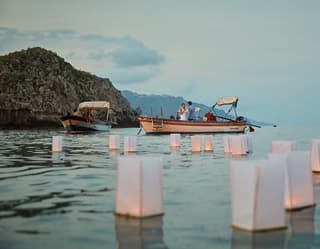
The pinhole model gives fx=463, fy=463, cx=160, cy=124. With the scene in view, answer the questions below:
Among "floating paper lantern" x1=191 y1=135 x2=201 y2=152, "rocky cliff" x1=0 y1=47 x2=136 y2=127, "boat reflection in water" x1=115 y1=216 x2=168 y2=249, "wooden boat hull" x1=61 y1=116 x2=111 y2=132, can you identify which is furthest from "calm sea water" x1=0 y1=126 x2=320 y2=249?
"rocky cliff" x1=0 y1=47 x2=136 y2=127

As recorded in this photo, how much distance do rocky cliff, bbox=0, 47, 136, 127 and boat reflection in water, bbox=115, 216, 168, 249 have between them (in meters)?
85.4

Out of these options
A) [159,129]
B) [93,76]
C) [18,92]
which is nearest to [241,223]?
[159,129]

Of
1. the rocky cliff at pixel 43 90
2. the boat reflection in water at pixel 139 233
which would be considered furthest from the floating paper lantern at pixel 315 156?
the rocky cliff at pixel 43 90

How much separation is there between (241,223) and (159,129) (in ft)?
141

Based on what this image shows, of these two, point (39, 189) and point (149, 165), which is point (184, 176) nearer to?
point (39, 189)

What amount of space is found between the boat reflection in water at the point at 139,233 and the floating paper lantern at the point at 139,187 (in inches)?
6.2

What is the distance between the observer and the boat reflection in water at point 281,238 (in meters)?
5.27

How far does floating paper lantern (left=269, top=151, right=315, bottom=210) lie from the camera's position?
740cm

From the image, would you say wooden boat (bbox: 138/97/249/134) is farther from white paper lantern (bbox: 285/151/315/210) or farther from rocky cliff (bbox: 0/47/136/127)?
rocky cliff (bbox: 0/47/136/127)

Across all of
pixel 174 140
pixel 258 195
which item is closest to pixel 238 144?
pixel 174 140

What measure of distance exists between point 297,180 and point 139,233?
306 centimetres

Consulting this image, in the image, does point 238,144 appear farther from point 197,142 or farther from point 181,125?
point 181,125

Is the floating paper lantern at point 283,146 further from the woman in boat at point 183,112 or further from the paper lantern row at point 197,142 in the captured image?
the woman in boat at point 183,112

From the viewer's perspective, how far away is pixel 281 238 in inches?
220
